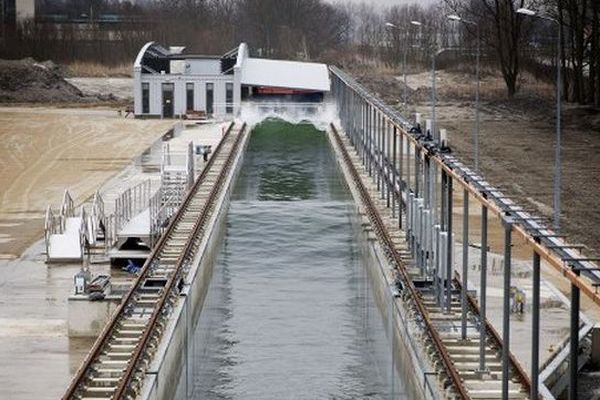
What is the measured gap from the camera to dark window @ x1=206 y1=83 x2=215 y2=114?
83.6 m

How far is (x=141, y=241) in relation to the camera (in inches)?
1501

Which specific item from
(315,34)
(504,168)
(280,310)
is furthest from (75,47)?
(280,310)

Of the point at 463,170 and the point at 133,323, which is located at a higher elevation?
the point at 463,170

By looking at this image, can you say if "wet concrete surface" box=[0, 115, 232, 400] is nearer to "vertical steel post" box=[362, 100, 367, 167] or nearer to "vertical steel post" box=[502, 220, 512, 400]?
"vertical steel post" box=[502, 220, 512, 400]

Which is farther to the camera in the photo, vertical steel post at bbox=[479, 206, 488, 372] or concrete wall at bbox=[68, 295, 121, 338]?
concrete wall at bbox=[68, 295, 121, 338]

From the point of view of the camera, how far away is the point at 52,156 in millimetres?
68438

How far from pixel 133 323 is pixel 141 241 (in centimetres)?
1057

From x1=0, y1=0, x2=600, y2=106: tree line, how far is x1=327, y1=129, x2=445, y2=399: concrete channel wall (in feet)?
208

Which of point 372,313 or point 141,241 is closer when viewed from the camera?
point 372,313

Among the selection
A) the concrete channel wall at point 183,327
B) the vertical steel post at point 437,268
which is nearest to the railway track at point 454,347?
the vertical steel post at point 437,268

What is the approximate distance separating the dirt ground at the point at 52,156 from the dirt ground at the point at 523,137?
1558cm

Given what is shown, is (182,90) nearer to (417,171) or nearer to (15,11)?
(417,171)

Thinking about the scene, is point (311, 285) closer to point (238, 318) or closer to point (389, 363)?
point (238, 318)

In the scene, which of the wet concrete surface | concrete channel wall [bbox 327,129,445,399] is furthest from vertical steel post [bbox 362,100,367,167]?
concrete channel wall [bbox 327,129,445,399]
